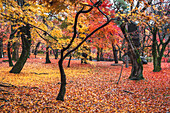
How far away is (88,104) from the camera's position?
21.1 feet

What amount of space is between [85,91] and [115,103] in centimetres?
193

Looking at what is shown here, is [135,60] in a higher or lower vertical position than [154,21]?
lower

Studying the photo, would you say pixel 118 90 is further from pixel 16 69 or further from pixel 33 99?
pixel 16 69

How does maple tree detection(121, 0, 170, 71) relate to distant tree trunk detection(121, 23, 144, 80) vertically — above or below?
above

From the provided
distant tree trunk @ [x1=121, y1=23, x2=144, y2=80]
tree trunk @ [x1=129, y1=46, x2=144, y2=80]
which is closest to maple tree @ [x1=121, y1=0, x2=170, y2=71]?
distant tree trunk @ [x1=121, y1=23, x2=144, y2=80]

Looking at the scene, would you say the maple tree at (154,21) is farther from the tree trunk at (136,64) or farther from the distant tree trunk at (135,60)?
the tree trunk at (136,64)

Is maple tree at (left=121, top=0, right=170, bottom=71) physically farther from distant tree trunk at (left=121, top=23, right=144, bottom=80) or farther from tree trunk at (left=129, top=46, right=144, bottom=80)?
tree trunk at (left=129, top=46, right=144, bottom=80)

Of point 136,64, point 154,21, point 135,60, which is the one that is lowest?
point 136,64

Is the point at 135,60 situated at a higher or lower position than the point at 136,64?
higher

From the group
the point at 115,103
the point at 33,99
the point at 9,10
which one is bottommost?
the point at 115,103

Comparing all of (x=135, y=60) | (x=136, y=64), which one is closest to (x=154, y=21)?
(x=135, y=60)

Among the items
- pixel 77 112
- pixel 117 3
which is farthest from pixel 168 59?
pixel 77 112

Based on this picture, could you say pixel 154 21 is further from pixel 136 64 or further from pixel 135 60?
pixel 136 64

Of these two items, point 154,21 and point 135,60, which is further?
point 135,60
